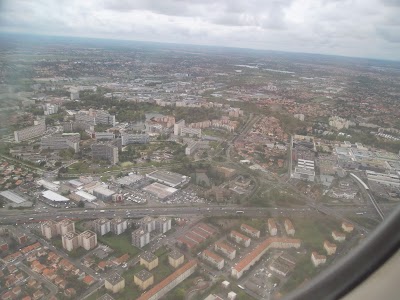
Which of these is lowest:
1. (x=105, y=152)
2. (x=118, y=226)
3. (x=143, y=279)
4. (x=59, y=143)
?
(x=59, y=143)

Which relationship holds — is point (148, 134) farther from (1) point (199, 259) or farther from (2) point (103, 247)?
(1) point (199, 259)

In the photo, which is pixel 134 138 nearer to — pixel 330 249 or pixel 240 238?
pixel 240 238

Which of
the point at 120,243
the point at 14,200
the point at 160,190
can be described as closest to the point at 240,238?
the point at 120,243

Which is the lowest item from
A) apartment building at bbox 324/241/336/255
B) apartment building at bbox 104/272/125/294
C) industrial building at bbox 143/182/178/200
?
industrial building at bbox 143/182/178/200

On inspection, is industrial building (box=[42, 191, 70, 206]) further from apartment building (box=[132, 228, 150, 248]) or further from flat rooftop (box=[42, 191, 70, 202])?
apartment building (box=[132, 228, 150, 248])

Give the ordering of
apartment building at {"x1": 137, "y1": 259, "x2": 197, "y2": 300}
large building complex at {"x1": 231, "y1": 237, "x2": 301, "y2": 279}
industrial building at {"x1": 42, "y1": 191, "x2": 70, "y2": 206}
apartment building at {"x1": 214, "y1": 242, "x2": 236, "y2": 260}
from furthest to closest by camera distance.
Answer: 1. industrial building at {"x1": 42, "y1": 191, "x2": 70, "y2": 206}
2. apartment building at {"x1": 214, "y1": 242, "x2": 236, "y2": 260}
3. large building complex at {"x1": 231, "y1": 237, "x2": 301, "y2": 279}
4. apartment building at {"x1": 137, "y1": 259, "x2": 197, "y2": 300}

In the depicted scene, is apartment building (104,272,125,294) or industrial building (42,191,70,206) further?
industrial building (42,191,70,206)

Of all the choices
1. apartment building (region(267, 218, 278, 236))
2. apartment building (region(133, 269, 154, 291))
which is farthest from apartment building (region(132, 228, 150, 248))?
apartment building (region(267, 218, 278, 236))
